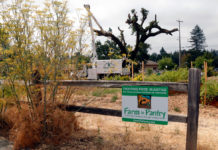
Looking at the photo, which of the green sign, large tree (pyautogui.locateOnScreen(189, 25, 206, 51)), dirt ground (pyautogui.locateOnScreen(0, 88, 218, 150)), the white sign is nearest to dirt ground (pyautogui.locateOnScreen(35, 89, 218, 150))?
dirt ground (pyautogui.locateOnScreen(0, 88, 218, 150))

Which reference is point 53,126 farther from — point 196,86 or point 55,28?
point 196,86

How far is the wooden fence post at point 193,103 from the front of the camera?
275 centimetres

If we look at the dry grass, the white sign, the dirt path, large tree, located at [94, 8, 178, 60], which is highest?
large tree, located at [94, 8, 178, 60]

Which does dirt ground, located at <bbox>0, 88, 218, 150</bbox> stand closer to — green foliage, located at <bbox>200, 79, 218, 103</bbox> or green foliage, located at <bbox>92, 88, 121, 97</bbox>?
green foliage, located at <bbox>92, 88, 121, 97</bbox>

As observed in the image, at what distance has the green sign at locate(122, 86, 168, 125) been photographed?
9.90ft

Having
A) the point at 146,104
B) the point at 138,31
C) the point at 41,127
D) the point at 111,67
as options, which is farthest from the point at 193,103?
the point at 138,31

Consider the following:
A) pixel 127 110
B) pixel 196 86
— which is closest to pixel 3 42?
pixel 127 110

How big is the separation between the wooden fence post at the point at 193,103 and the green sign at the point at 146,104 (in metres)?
0.33

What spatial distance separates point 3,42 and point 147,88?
8.72ft

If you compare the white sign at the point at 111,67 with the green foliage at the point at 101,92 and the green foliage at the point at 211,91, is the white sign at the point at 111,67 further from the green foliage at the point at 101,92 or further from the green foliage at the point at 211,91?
the green foliage at the point at 211,91

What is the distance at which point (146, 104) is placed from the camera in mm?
3117

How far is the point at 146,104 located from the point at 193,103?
0.68m

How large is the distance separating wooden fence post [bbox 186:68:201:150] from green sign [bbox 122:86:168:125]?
33cm

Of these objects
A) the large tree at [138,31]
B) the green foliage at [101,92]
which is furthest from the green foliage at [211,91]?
the large tree at [138,31]
